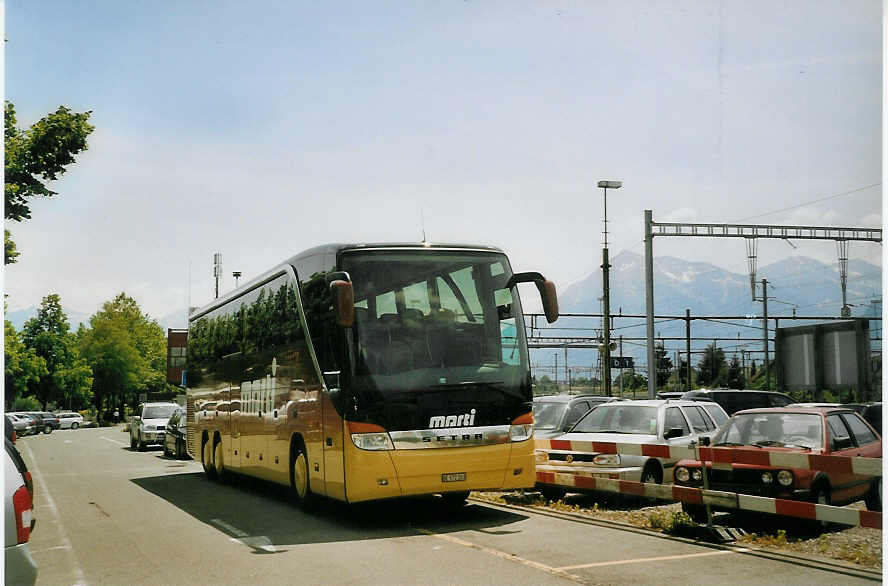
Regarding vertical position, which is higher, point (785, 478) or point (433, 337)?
point (433, 337)

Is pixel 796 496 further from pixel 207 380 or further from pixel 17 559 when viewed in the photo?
pixel 207 380

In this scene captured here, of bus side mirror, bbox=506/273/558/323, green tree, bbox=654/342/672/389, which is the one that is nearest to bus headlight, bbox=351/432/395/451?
bus side mirror, bbox=506/273/558/323

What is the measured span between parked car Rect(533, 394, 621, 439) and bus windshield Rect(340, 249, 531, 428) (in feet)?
17.1

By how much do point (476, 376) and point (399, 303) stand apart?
1344mm

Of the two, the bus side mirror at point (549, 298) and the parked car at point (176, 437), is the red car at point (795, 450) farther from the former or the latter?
the parked car at point (176, 437)

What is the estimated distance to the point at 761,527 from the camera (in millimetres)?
11477

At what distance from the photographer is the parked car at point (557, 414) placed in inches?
687

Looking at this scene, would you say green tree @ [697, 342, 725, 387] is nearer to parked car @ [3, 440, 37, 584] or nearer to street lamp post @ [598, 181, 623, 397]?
street lamp post @ [598, 181, 623, 397]

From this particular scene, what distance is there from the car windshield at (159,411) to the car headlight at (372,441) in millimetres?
26030

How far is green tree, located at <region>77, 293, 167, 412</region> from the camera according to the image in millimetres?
79188

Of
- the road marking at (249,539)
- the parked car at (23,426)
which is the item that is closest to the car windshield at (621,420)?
the road marking at (249,539)

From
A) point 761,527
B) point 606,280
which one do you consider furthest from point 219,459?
point 606,280

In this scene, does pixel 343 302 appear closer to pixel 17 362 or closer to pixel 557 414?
pixel 557 414

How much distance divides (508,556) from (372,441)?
2.66 meters
